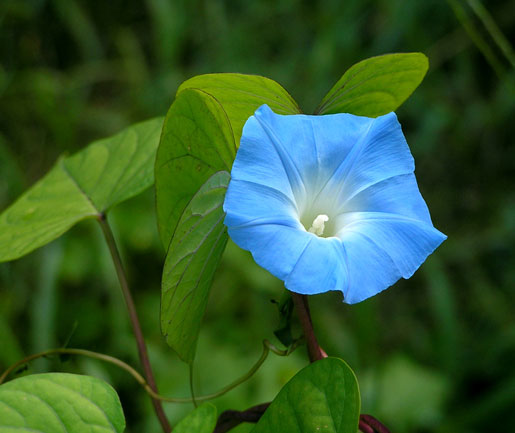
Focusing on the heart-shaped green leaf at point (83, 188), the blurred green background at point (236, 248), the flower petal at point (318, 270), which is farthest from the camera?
the blurred green background at point (236, 248)

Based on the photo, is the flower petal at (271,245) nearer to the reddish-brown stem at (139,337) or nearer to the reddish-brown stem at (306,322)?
the reddish-brown stem at (306,322)

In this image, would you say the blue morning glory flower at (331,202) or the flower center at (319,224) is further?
the flower center at (319,224)

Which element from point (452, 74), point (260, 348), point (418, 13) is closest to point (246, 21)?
point (418, 13)

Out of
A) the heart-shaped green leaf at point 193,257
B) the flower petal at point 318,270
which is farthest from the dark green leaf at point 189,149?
the flower petal at point 318,270

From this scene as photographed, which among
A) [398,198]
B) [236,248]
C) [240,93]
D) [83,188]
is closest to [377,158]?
[398,198]

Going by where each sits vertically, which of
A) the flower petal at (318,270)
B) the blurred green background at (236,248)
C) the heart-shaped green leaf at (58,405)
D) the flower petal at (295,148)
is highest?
the flower petal at (295,148)

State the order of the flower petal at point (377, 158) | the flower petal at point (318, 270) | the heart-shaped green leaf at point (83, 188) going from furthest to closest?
the heart-shaped green leaf at point (83, 188) → the flower petal at point (377, 158) → the flower petal at point (318, 270)

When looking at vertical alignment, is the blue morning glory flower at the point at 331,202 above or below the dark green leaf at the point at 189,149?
below
